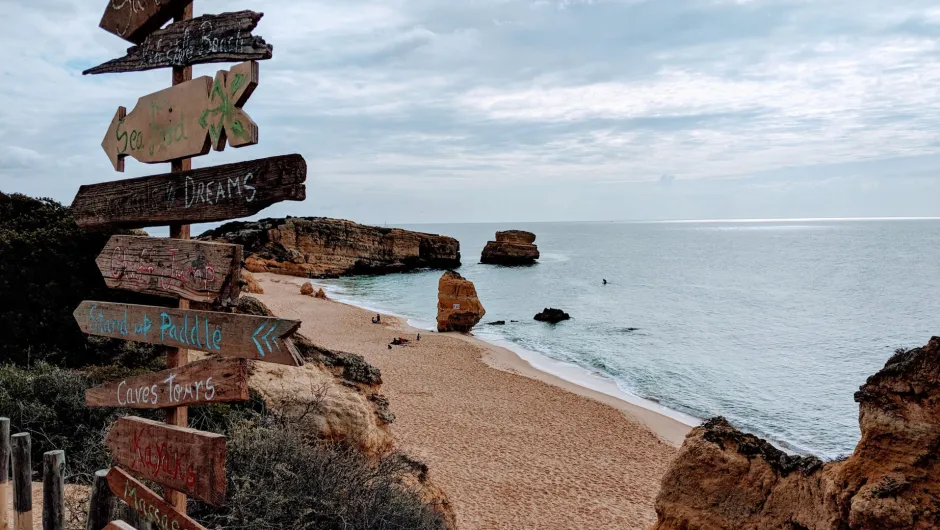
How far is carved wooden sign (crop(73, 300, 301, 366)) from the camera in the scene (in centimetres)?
305

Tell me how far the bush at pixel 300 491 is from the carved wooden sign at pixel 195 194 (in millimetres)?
2099

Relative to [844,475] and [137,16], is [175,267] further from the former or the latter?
[844,475]

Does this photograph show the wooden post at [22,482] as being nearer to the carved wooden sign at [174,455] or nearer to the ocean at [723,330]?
the carved wooden sign at [174,455]

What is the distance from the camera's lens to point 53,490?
3.88m

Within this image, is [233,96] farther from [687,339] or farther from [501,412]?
[687,339]

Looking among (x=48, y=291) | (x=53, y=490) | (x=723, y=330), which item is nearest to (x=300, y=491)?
(x=53, y=490)

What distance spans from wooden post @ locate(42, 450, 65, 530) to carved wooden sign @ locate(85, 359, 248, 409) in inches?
16.0

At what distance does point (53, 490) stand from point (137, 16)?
314 centimetres

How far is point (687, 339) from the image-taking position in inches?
1184

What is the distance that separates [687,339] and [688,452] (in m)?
26.4

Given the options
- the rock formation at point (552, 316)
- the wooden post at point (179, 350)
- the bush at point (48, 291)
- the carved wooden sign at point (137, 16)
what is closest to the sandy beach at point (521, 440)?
the bush at point (48, 291)

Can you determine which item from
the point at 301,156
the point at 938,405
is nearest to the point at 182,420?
the point at 301,156

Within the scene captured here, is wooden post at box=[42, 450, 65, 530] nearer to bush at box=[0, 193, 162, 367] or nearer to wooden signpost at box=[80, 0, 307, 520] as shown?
wooden signpost at box=[80, 0, 307, 520]

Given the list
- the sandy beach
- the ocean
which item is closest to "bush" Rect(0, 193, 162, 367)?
the sandy beach
